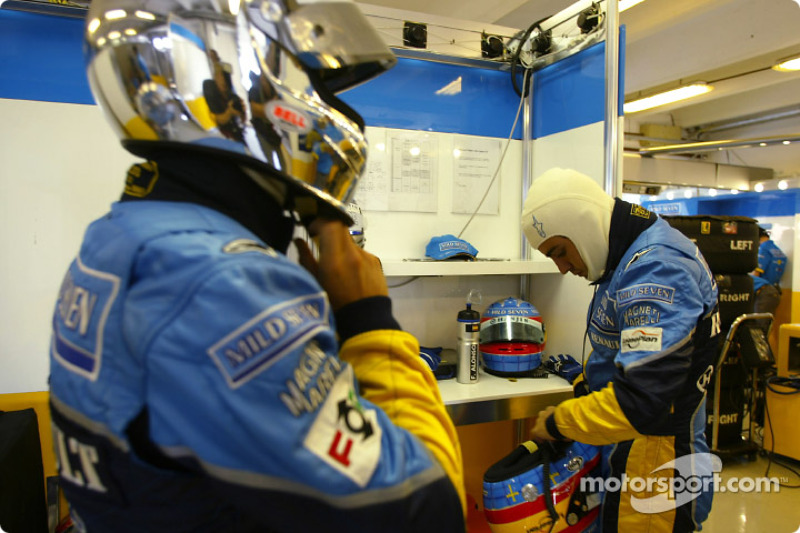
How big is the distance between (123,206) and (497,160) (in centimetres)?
208

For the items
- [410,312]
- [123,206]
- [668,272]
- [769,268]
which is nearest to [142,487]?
[123,206]

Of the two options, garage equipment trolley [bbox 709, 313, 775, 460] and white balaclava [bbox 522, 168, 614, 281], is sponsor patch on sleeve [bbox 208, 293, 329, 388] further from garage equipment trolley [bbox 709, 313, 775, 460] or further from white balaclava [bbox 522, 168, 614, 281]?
Answer: garage equipment trolley [bbox 709, 313, 775, 460]

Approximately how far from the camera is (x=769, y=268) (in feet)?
15.1

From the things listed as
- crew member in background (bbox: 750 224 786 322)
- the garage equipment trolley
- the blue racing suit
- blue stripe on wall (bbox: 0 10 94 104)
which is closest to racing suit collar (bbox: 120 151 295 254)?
blue stripe on wall (bbox: 0 10 94 104)

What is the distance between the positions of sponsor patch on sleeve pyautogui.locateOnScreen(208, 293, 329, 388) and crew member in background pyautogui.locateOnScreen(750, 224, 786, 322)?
507 cm

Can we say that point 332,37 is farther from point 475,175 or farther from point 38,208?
point 475,175

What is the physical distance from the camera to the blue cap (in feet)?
6.83

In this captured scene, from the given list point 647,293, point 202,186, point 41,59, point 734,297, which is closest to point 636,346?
point 647,293

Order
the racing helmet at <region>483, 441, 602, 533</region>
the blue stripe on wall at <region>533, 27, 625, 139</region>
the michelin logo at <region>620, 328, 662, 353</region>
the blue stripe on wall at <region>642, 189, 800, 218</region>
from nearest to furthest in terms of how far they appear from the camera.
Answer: the michelin logo at <region>620, 328, 662, 353</region>
the racing helmet at <region>483, 441, 602, 533</region>
the blue stripe on wall at <region>533, 27, 625, 139</region>
the blue stripe on wall at <region>642, 189, 800, 218</region>

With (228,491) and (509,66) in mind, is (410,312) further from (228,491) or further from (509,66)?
(228,491)

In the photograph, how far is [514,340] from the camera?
2070 mm

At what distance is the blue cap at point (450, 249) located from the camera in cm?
208

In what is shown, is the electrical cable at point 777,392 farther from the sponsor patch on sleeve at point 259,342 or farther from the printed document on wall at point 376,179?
the sponsor patch on sleeve at point 259,342

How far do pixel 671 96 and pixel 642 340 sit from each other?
4116 millimetres
